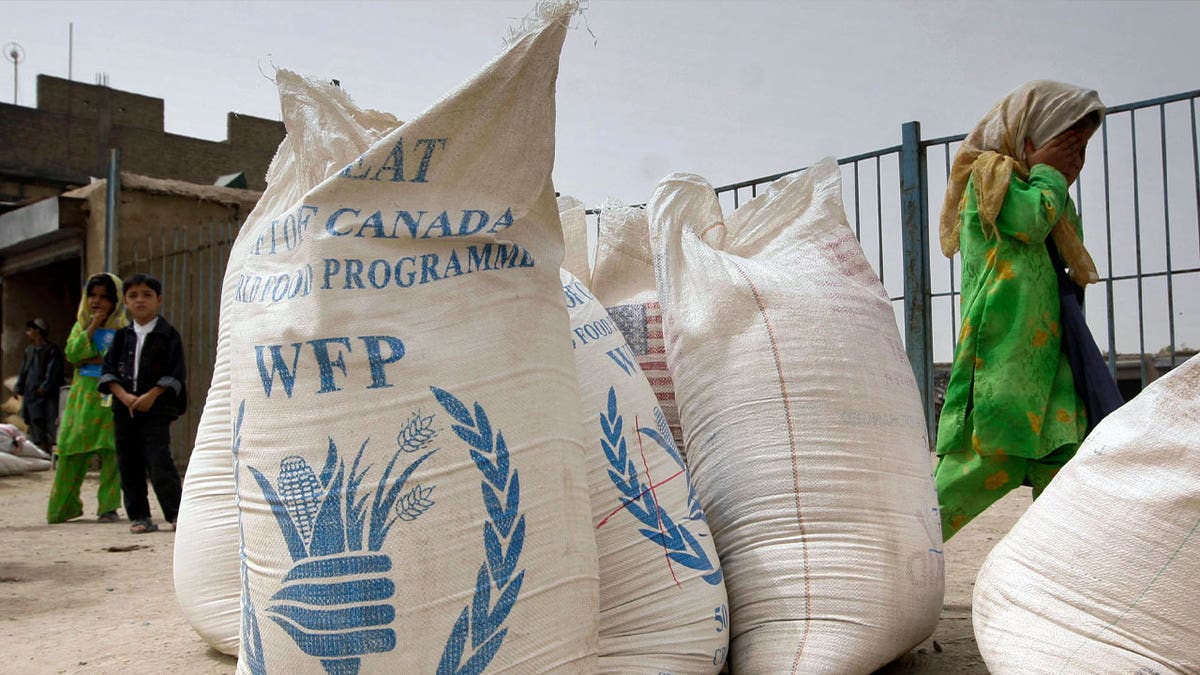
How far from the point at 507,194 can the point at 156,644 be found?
1807 mm

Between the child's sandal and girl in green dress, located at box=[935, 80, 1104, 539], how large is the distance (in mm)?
4199

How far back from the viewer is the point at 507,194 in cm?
153

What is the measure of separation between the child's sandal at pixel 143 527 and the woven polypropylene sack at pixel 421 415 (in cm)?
420

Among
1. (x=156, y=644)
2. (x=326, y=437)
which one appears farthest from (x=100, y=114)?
(x=326, y=437)

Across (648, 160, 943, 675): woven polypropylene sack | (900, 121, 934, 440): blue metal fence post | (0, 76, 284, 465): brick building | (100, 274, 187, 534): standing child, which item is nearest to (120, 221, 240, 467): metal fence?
(0, 76, 284, 465): brick building

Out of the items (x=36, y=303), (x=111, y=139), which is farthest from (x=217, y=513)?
(x=111, y=139)

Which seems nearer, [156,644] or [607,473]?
[607,473]

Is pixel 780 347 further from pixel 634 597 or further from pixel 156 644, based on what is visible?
pixel 156 644

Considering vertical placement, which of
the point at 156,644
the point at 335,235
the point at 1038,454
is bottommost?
the point at 156,644

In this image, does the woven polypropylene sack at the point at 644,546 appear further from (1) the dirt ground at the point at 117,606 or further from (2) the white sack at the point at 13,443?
(2) the white sack at the point at 13,443

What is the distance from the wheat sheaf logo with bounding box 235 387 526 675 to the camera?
132 cm

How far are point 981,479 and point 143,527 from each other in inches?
170

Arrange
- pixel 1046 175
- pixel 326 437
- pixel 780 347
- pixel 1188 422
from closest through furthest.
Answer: pixel 326 437 < pixel 1188 422 < pixel 780 347 < pixel 1046 175

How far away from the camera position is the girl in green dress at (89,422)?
5836mm
